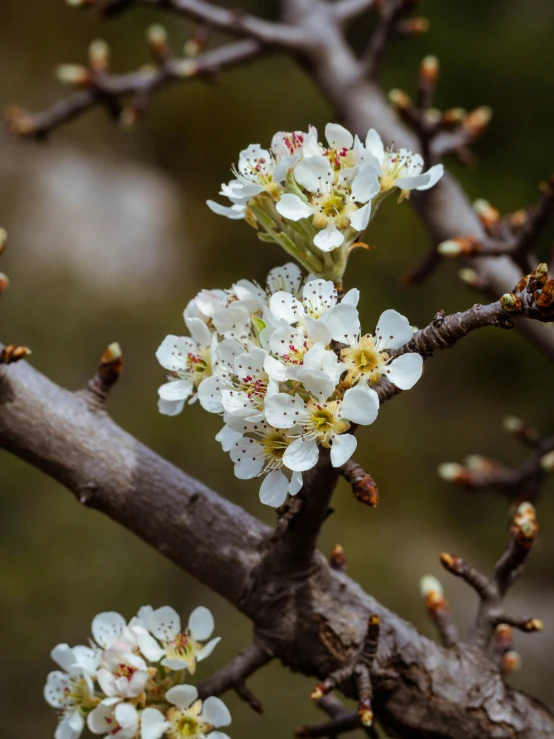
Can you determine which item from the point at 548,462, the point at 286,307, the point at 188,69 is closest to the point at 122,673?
the point at 286,307

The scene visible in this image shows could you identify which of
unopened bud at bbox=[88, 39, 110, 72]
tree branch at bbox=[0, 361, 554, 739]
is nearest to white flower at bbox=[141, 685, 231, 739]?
tree branch at bbox=[0, 361, 554, 739]

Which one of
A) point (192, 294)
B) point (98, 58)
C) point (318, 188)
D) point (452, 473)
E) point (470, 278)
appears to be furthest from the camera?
point (192, 294)

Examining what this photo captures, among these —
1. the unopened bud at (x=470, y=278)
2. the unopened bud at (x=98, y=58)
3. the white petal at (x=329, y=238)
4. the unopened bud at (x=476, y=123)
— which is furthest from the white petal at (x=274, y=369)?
the unopened bud at (x=98, y=58)

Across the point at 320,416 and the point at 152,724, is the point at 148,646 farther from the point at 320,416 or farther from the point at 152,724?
the point at 320,416

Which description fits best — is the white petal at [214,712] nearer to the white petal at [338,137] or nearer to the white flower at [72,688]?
the white flower at [72,688]

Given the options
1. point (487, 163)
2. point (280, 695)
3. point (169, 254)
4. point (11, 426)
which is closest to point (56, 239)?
point (169, 254)

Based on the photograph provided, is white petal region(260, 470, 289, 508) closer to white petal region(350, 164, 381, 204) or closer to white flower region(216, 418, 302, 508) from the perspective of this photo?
white flower region(216, 418, 302, 508)
